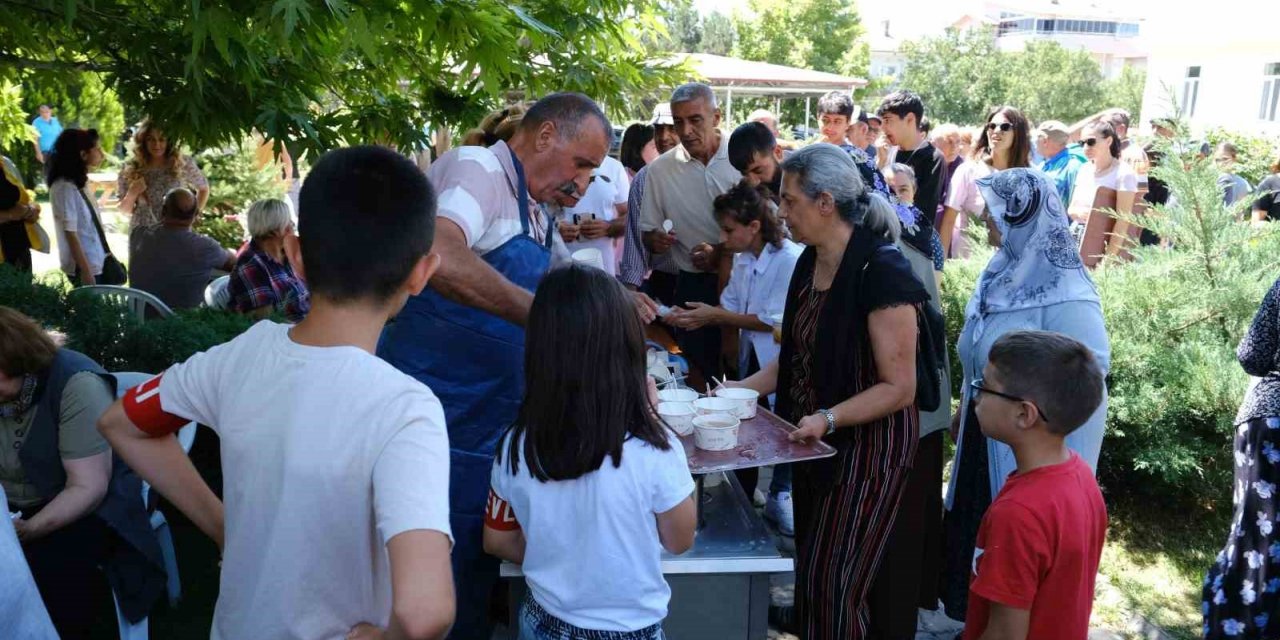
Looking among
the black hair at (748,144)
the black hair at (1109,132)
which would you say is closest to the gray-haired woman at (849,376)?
the black hair at (748,144)

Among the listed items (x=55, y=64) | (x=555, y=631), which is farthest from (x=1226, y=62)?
(x=555, y=631)

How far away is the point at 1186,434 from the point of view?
4699mm

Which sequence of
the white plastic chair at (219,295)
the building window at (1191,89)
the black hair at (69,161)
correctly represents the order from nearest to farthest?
the white plastic chair at (219,295) < the black hair at (69,161) < the building window at (1191,89)

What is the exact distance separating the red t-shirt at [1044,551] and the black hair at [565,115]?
4.87 feet

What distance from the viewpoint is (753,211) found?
4.32 meters

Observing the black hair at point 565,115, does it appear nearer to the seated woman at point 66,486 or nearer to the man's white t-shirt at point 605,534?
the man's white t-shirt at point 605,534

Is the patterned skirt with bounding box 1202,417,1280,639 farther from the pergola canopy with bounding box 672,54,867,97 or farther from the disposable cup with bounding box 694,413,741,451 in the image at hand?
the pergola canopy with bounding box 672,54,867,97

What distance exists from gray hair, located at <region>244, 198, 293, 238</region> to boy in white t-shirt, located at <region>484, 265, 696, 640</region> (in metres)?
3.40

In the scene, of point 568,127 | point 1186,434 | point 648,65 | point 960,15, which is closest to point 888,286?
point 568,127

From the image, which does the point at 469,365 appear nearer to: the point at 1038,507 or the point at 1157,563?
the point at 1038,507

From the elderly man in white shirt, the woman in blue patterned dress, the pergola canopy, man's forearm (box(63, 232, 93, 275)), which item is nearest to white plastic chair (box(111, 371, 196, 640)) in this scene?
the elderly man in white shirt

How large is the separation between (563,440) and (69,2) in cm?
213

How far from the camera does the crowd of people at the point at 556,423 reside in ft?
4.66

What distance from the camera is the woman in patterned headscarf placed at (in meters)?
3.16
